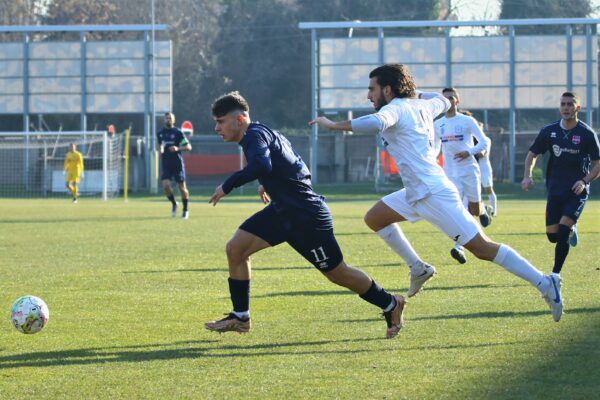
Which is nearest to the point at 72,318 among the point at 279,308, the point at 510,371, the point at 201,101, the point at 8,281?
the point at 279,308

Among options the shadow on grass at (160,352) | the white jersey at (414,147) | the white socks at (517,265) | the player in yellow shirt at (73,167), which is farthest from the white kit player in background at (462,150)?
the player in yellow shirt at (73,167)

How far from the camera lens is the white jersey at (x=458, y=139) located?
15.3 m

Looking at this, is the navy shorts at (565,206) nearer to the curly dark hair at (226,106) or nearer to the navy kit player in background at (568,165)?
the navy kit player in background at (568,165)

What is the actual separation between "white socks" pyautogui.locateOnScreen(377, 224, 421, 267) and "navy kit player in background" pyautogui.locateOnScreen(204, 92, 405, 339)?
50.5 inches

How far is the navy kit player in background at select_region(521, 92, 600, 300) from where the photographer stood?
10.6m

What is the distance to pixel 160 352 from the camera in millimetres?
7105

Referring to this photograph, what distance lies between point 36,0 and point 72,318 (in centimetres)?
6392

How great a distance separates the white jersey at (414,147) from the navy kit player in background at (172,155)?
1523 cm

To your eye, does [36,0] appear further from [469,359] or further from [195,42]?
[469,359]

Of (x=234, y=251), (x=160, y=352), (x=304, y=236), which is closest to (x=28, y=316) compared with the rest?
(x=160, y=352)

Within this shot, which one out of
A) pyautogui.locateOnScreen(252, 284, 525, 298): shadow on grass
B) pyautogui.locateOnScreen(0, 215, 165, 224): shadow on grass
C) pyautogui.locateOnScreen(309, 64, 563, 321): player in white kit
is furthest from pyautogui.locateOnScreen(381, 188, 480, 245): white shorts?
pyautogui.locateOnScreen(0, 215, 165, 224): shadow on grass

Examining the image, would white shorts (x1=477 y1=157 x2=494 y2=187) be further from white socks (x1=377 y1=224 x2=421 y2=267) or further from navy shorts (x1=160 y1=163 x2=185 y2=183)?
white socks (x1=377 y1=224 x2=421 y2=267)

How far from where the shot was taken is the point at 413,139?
25.6ft

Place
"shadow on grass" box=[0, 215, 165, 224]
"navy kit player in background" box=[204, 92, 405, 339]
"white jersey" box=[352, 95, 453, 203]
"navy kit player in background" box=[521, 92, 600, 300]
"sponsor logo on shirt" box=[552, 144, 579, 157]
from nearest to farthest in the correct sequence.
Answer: "navy kit player in background" box=[204, 92, 405, 339]
"white jersey" box=[352, 95, 453, 203]
"navy kit player in background" box=[521, 92, 600, 300]
"sponsor logo on shirt" box=[552, 144, 579, 157]
"shadow on grass" box=[0, 215, 165, 224]
